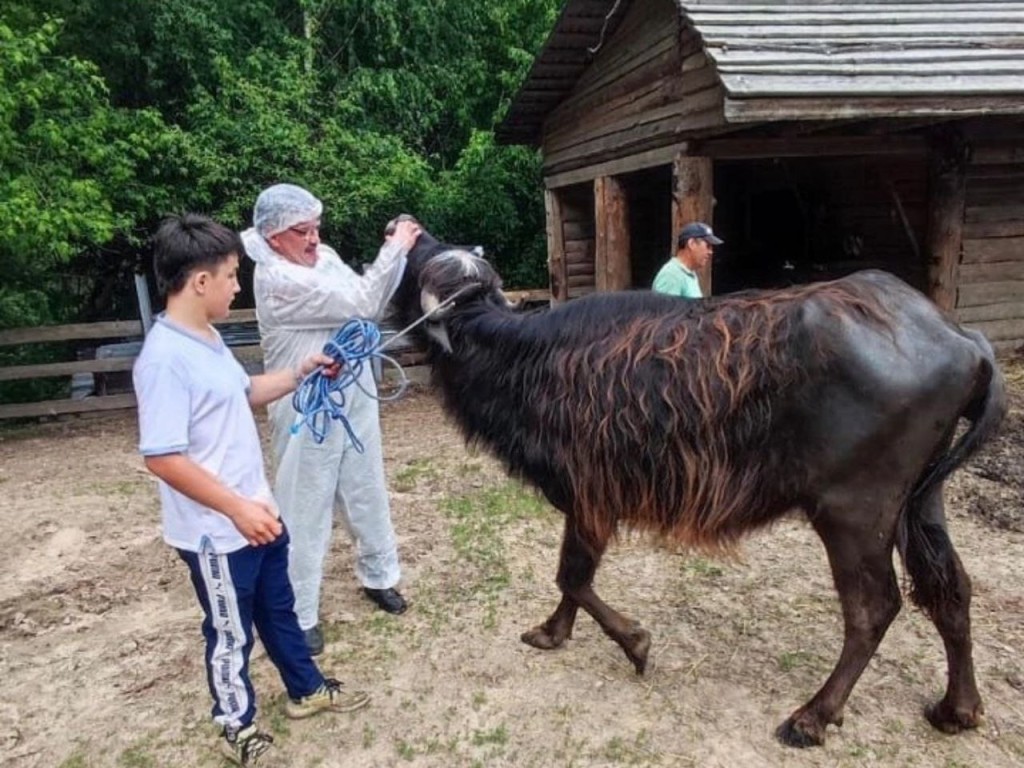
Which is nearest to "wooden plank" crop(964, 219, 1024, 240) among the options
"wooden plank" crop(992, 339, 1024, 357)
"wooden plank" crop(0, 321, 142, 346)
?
"wooden plank" crop(992, 339, 1024, 357)

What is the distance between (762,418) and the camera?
2.43 meters

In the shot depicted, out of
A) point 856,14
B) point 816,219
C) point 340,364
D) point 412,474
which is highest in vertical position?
point 856,14

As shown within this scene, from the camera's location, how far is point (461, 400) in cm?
294

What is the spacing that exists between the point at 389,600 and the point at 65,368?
6885 mm

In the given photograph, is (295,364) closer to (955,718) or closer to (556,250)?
(955,718)

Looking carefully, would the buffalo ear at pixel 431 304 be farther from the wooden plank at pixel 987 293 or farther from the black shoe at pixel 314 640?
the wooden plank at pixel 987 293

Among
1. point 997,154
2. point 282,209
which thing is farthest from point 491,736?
point 997,154

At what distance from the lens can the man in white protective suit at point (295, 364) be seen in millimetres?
2779

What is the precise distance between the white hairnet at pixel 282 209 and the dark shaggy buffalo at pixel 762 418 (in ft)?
1.62

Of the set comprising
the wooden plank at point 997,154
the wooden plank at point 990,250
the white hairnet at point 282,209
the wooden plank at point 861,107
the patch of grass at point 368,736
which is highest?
the wooden plank at point 861,107

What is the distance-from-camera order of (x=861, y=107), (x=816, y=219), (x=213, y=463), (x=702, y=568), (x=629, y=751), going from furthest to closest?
(x=816, y=219)
(x=861, y=107)
(x=702, y=568)
(x=629, y=751)
(x=213, y=463)

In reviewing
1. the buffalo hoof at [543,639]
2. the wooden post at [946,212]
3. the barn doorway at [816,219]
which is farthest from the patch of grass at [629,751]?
the barn doorway at [816,219]

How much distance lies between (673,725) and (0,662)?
9.73ft

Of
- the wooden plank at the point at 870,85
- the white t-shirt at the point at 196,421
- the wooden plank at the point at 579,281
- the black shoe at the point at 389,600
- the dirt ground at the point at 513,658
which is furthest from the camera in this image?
the wooden plank at the point at 579,281
